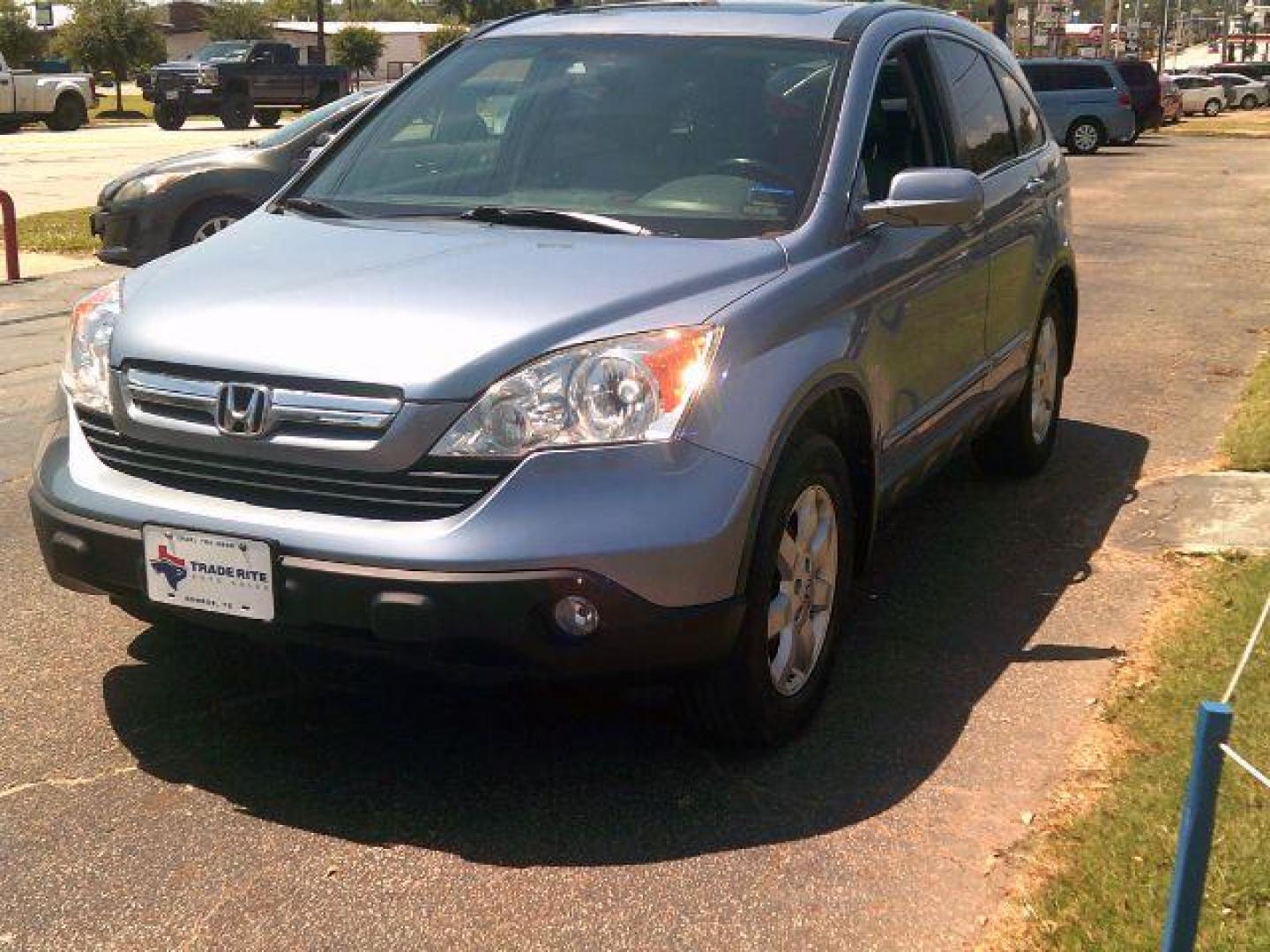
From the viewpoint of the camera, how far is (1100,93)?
31625mm

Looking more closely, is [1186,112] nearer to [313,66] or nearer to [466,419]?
[313,66]

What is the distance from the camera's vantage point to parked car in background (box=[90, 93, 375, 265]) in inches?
431

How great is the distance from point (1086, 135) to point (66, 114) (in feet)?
74.4

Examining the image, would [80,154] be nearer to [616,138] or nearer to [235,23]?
[616,138]

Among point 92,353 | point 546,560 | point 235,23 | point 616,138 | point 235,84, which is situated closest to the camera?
point 546,560

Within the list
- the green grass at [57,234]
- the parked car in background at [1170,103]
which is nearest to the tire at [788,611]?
the green grass at [57,234]

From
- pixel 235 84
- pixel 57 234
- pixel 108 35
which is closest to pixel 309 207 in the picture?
pixel 57 234

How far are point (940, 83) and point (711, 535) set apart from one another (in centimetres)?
256

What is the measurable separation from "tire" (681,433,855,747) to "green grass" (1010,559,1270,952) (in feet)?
2.43

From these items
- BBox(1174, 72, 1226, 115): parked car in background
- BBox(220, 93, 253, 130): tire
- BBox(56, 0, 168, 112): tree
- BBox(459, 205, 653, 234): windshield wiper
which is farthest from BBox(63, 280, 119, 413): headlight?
BBox(1174, 72, 1226, 115): parked car in background

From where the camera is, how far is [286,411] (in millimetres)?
3336

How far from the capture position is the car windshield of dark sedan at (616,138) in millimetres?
4262

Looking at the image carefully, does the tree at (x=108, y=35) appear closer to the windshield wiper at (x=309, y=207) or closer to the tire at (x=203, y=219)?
the tire at (x=203, y=219)

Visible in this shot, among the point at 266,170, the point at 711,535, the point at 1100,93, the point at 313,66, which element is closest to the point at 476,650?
the point at 711,535
